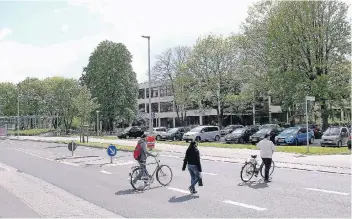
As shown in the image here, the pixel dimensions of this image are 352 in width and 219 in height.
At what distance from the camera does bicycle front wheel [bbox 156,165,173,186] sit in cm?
1367

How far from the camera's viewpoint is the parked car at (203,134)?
134ft

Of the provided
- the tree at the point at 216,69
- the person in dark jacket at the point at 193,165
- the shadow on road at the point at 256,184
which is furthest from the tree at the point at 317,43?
the person in dark jacket at the point at 193,165

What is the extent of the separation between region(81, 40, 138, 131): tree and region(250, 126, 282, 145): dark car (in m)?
37.6

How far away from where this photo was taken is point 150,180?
44.0 ft

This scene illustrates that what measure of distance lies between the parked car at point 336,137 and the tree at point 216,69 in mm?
21799

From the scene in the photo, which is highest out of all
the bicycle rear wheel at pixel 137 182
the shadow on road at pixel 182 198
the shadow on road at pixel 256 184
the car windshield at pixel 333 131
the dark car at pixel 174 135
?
the car windshield at pixel 333 131

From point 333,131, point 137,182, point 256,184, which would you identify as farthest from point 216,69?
point 137,182

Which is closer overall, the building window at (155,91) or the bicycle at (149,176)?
the bicycle at (149,176)

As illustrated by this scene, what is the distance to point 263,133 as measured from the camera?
35750mm

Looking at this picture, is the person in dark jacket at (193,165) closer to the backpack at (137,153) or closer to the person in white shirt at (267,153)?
the backpack at (137,153)

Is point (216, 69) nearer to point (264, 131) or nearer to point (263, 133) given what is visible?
point (264, 131)

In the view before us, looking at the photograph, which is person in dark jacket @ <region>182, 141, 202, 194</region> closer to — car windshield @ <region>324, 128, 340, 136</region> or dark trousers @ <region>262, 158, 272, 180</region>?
dark trousers @ <region>262, 158, 272, 180</region>

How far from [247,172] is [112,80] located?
194 feet

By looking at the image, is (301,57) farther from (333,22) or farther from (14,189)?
(14,189)
